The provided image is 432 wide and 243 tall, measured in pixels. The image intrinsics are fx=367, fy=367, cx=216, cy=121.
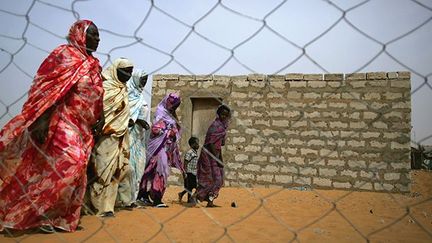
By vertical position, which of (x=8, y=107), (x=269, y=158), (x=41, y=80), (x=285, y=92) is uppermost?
(x=285, y=92)

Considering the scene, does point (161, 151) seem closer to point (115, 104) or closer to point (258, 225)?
point (115, 104)

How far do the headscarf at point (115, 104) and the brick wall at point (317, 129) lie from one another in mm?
3323

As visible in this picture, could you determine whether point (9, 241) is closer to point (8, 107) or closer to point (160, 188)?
point (8, 107)

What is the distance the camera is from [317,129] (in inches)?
304

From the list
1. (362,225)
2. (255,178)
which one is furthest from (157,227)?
(255,178)

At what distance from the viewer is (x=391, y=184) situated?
→ 727cm

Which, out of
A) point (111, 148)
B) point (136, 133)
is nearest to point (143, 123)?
point (136, 133)

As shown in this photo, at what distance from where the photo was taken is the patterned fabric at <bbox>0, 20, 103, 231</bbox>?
2.86m

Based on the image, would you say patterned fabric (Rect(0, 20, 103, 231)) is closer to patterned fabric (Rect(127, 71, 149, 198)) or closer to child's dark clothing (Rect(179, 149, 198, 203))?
patterned fabric (Rect(127, 71, 149, 198))

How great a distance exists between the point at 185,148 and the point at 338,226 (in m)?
5.07

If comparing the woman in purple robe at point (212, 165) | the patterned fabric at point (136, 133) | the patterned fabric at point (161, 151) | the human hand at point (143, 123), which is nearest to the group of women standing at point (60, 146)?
the patterned fabric at point (136, 133)

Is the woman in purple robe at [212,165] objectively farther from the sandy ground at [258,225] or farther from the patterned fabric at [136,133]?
the patterned fabric at [136,133]

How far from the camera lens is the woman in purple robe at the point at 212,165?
16.6 ft

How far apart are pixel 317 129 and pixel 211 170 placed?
11.3 feet
